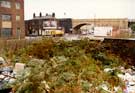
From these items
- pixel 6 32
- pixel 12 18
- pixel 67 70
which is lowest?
pixel 6 32

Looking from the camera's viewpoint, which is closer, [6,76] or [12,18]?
[6,76]

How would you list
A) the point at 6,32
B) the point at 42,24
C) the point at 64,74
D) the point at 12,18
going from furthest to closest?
the point at 42,24 < the point at 12,18 < the point at 6,32 < the point at 64,74

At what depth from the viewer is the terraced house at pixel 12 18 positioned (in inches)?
1012

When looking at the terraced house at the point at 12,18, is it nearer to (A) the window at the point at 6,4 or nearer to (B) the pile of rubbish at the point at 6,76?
(A) the window at the point at 6,4

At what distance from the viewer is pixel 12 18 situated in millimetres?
26922

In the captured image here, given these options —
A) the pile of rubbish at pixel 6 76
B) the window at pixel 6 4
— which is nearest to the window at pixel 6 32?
the window at pixel 6 4

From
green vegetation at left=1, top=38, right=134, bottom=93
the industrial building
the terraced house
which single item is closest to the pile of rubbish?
green vegetation at left=1, top=38, right=134, bottom=93

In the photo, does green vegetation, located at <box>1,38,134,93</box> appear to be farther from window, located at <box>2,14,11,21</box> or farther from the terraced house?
window, located at <box>2,14,11,21</box>

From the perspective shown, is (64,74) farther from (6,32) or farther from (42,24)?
(42,24)

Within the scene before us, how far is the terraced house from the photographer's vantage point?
84.3 ft

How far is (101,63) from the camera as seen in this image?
959cm

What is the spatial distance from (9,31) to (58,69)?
2058 centimetres

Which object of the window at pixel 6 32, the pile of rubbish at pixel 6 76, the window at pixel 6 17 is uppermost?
the window at pixel 6 17

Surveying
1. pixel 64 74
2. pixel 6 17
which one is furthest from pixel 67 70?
pixel 6 17
